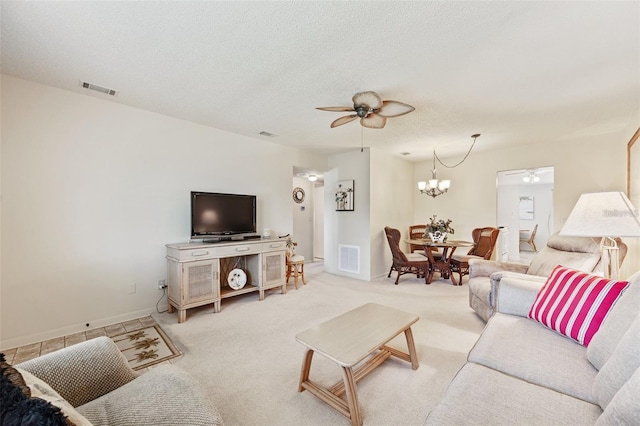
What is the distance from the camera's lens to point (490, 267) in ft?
9.79

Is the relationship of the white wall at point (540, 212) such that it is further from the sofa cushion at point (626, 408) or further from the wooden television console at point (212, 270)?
the sofa cushion at point (626, 408)

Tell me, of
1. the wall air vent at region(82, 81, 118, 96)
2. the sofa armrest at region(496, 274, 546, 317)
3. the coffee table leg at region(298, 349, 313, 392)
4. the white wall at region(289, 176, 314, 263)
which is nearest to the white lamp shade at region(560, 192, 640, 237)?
the sofa armrest at region(496, 274, 546, 317)

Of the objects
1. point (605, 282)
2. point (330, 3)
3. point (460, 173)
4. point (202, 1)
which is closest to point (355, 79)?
point (330, 3)

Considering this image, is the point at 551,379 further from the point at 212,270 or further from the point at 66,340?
the point at 66,340

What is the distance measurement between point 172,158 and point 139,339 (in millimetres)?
2140

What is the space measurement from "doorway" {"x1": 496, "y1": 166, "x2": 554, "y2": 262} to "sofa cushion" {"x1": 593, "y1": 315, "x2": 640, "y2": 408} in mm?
6421

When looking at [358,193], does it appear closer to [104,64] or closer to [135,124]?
[135,124]

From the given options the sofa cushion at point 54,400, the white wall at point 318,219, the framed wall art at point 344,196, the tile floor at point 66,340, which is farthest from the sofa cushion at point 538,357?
the white wall at point 318,219

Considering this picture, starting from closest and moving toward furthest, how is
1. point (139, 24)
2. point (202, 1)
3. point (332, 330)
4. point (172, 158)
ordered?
point (202, 1)
point (139, 24)
point (332, 330)
point (172, 158)

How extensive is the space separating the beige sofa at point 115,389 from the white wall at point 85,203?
6.74ft

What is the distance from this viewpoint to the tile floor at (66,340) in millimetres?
2277

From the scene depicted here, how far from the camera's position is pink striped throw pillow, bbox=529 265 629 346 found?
1461 mm

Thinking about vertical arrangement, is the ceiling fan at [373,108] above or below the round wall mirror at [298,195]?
above

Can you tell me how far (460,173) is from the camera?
555 cm
